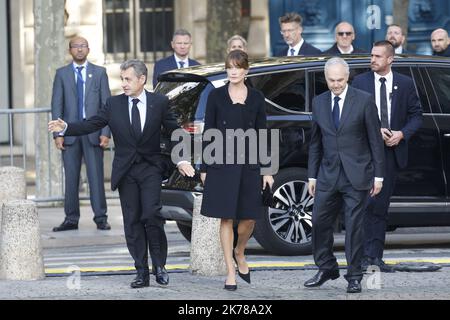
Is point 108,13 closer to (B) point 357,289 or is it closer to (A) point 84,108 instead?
(A) point 84,108

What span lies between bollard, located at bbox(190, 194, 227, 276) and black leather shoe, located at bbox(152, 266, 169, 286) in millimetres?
759

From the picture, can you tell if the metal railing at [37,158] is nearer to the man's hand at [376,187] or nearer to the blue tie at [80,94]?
the blue tie at [80,94]

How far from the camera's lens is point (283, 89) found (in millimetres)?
14383

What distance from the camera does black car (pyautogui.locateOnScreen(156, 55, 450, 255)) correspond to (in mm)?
14195

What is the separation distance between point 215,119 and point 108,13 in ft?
44.2

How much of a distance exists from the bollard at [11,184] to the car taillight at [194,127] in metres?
2.52

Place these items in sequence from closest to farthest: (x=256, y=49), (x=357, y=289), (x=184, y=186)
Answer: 1. (x=357, y=289)
2. (x=184, y=186)
3. (x=256, y=49)

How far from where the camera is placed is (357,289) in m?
11.8

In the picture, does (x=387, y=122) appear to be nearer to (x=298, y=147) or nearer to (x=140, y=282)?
(x=298, y=147)

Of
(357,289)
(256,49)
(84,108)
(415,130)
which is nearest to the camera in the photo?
(357,289)

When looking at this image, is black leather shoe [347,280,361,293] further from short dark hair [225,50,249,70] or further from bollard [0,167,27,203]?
bollard [0,167,27,203]

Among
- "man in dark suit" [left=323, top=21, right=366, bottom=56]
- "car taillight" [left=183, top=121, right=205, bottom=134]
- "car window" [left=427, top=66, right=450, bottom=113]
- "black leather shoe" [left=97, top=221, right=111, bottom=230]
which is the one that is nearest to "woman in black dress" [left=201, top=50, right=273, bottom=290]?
"car taillight" [left=183, top=121, right=205, bottom=134]

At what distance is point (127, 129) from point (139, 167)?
311 mm

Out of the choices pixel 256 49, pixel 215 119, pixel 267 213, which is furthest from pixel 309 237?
pixel 256 49
